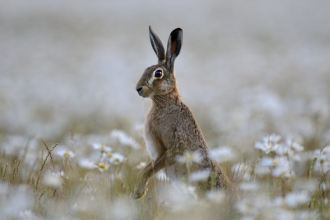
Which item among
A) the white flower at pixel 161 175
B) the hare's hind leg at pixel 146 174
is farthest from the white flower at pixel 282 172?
the white flower at pixel 161 175

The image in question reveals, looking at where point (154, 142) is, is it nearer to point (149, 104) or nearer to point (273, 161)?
point (273, 161)

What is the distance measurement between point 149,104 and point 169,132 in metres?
2.45

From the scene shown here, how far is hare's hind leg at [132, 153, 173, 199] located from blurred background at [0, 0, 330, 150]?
108 cm

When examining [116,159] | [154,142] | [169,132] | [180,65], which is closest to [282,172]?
[169,132]

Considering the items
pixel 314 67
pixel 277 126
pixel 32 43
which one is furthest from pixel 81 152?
pixel 32 43

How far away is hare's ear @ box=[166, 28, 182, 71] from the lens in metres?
5.11

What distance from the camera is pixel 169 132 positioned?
480 centimetres

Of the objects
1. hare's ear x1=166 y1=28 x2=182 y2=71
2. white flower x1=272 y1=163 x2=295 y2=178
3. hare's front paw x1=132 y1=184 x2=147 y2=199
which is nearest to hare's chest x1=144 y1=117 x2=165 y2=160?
hare's front paw x1=132 y1=184 x2=147 y2=199

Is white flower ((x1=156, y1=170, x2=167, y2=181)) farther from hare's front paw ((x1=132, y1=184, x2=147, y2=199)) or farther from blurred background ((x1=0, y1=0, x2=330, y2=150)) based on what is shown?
blurred background ((x1=0, y1=0, x2=330, y2=150))

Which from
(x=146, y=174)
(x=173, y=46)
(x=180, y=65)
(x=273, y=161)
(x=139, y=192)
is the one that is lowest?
(x=139, y=192)

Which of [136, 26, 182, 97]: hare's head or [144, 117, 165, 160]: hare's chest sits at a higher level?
[136, 26, 182, 97]: hare's head

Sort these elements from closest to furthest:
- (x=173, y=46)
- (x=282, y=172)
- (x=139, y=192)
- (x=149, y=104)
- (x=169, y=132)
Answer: (x=282, y=172) < (x=139, y=192) < (x=169, y=132) < (x=173, y=46) < (x=149, y=104)

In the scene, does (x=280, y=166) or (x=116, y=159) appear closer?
(x=280, y=166)

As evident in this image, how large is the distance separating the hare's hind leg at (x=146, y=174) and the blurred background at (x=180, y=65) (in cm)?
108
